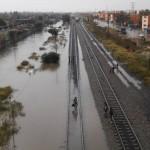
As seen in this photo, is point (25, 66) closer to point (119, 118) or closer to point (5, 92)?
point (5, 92)

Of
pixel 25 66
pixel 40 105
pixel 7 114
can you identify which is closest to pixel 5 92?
pixel 40 105

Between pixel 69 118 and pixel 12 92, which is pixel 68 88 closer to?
pixel 12 92

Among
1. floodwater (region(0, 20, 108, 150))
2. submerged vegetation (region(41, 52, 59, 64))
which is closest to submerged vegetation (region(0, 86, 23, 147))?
floodwater (region(0, 20, 108, 150))

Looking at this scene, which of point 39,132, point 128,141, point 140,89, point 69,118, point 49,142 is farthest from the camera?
point 140,89

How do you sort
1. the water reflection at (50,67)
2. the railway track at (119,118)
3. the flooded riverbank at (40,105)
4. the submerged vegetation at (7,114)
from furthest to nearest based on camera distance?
the water reflection at (50,67) → the submerged vegetation at (7,114) → the flooded riverbank at (40,105) → the railway track at (119,118)

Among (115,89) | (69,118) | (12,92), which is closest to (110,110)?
(69,118)

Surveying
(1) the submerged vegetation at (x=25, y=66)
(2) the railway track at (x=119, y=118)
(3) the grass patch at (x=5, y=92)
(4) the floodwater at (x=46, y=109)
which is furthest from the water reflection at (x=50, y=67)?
(3) the grass patch at (x=5, y=92)

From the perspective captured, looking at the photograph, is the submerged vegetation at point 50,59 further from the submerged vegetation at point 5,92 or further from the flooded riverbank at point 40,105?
the submerged vegetation at point 5,92

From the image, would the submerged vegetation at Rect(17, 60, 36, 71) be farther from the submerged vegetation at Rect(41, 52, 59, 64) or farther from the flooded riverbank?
the submerged vegetation at Rect(41, 52, 59, 64)
